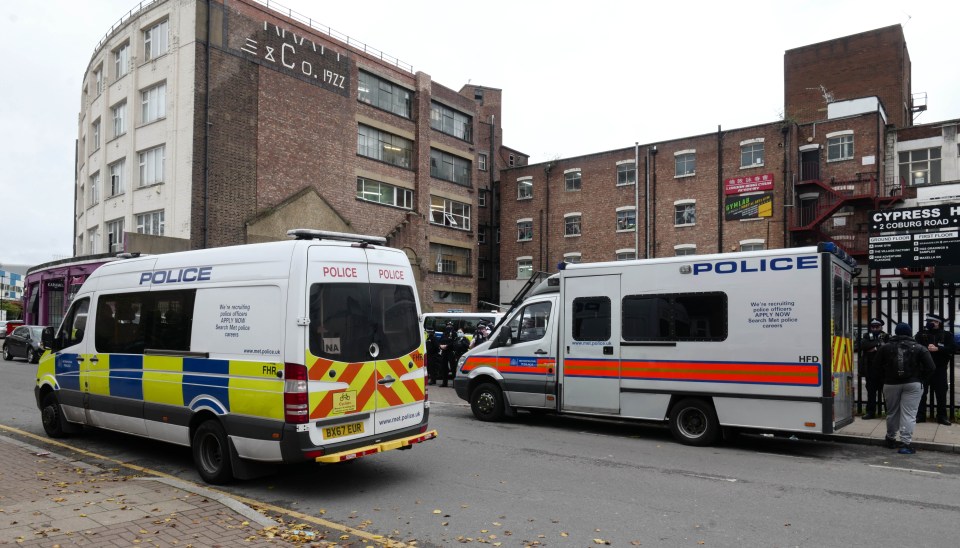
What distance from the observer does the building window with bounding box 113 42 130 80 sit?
33.7 m

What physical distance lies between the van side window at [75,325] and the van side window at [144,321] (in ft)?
1.48

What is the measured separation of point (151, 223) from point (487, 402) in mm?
25488

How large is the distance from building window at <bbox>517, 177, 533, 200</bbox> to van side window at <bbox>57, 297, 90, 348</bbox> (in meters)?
37.1

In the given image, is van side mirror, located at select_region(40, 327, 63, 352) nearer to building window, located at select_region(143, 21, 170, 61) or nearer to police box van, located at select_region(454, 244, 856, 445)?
police box van, located at select_region(454, 244, 856, 445)

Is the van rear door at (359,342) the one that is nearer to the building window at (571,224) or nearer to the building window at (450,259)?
the building window at (450,259)

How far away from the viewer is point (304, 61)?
1366 inches

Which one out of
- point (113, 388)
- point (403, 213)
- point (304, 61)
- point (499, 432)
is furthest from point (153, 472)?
point (403, 213)

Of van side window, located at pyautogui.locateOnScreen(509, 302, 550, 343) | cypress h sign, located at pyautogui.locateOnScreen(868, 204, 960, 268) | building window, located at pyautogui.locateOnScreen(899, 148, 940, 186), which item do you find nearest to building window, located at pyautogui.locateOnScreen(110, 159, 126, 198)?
van side window, located at pyautogui.locateOnScreen(509, 302, 550, 343)

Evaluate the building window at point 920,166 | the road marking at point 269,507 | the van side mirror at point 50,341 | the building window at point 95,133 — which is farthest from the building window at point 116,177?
the building window at point 920,166

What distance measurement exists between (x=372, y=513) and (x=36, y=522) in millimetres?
2873

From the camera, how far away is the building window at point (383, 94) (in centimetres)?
3816

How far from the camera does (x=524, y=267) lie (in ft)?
148

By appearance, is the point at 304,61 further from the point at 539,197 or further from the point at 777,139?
the point at 777,139

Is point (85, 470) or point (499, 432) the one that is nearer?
point (85, 470)
